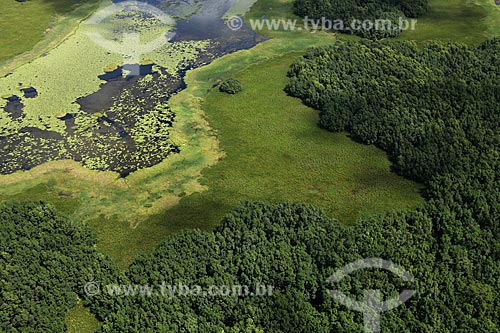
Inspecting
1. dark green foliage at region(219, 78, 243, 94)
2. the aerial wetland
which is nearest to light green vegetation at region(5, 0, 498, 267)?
the aerial wetland

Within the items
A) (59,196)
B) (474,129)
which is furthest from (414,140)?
(59,196)

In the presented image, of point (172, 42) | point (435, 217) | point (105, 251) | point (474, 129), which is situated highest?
point (172, 42)

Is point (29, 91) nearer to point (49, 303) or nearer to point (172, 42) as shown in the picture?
point (172, 42)

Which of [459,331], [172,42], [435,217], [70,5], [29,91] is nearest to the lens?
[459,331]

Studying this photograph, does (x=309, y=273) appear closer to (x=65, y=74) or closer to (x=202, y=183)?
(x=202, y=183)

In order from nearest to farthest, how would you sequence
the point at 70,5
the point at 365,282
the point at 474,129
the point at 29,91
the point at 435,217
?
the point at 365,282 < the point at 435,217 < the point at 474,129 < the point at 29,91 < the point at 70,5

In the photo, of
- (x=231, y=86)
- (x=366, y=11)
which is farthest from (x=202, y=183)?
(x=366, y=11)

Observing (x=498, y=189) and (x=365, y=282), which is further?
(x=498, y=189)
